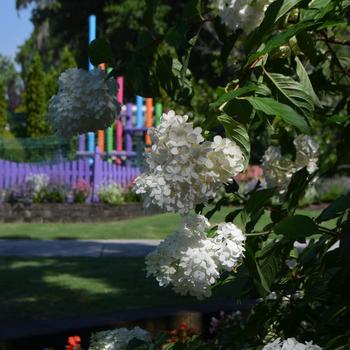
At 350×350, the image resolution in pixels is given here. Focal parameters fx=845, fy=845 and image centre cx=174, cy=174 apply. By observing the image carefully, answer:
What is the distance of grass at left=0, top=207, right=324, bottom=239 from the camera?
12.7m

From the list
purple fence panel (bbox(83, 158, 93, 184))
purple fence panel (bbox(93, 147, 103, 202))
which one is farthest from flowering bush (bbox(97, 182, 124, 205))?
purple fence panel (bbox(83, 158, 93, 184))

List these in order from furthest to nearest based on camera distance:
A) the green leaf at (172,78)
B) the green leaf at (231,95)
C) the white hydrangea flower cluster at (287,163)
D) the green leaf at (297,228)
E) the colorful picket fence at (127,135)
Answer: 1. the colorful picket fence at (127,135)
2. the white hydrangea flower cluster at (287,163)
3. the green leaf at (172,78)
4. the green leaf at (297,228)
5. the green leaf at (231,95)

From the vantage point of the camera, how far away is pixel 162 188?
161 cm

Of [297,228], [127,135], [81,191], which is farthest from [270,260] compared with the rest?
[127,135]

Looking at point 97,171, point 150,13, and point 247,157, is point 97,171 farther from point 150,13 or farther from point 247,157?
point 247,157

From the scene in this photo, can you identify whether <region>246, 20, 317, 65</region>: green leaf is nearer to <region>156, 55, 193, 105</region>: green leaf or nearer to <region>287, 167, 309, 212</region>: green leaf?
<region>156, 55, 193, 105</region>: green leaf

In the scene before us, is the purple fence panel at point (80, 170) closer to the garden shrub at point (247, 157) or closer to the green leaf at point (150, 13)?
the garden shrub at point (247, 157)

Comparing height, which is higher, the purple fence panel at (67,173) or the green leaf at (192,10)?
the green leaf at (192,10)

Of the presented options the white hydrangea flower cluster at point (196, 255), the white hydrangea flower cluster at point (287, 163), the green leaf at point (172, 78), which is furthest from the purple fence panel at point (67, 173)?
the white hydrangea flower cluster at point (196, 255)

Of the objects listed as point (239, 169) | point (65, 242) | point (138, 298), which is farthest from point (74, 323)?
point (65, 242)

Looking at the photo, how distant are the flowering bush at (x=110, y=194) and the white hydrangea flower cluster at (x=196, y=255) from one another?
14.5 metres

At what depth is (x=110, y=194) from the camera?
16.6 m

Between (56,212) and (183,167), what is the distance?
47.2ft

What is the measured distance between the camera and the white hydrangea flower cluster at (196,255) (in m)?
1.78
